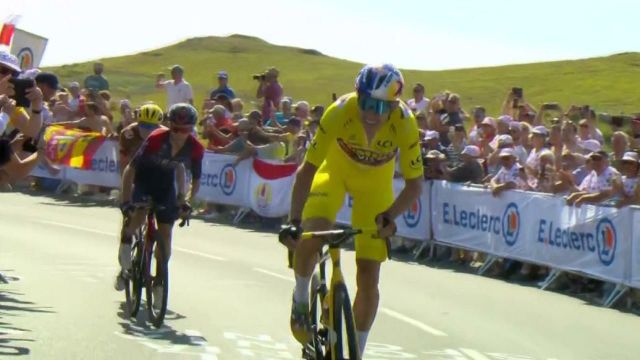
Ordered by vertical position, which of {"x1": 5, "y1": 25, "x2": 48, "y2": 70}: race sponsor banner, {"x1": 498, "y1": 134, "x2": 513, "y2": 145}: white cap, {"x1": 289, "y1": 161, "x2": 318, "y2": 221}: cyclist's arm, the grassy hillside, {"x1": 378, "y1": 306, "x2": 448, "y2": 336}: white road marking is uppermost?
the grassy hillside

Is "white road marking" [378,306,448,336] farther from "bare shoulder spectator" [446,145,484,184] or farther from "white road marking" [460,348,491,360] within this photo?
"bare shoulder spectator" [446,145,484,184]

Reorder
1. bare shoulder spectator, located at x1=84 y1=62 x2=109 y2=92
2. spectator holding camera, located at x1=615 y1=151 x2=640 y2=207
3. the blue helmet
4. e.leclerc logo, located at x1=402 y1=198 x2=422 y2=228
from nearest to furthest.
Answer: the blue helmet, spectator holding camera, located at x1=615 y1=151 x2=640 y2=207, e.leclerc logo, located at x1=402 y1=198 x2=422 y2=228, bare shoulder spectator, located at x1=84 y1=62 x2=109 y2=92

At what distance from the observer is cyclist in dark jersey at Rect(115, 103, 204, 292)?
12.1 metres

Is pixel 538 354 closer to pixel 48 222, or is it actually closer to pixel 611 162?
pixel 611 162

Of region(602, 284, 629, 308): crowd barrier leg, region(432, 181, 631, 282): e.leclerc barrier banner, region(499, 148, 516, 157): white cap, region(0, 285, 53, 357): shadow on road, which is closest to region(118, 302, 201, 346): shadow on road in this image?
region(0, 285, 53, 357): shadow on road

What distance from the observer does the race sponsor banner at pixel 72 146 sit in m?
28.0

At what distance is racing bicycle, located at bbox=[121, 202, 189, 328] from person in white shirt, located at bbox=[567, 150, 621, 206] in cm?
586

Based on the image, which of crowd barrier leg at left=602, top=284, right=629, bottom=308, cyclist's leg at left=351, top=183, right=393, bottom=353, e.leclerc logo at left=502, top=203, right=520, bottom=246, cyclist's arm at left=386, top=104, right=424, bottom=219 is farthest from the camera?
e.leclerc logo at left=502, top=203, right=520, bottom=246

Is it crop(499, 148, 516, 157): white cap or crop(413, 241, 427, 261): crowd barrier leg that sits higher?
crop(499, 148, 516, 157): white cap

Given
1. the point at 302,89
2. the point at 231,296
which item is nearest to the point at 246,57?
the point at 302,89

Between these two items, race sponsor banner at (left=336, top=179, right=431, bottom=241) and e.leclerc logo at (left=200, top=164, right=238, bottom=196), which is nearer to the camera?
race sponsor banner at (left=336, top=179, right=431, bottom=241)

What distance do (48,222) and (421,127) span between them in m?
6.59

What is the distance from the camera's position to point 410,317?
1333 centimetres

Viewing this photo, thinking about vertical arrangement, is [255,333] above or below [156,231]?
below
